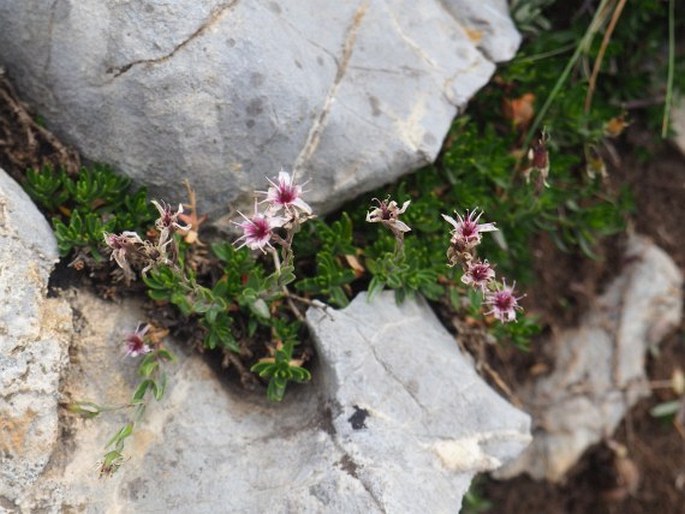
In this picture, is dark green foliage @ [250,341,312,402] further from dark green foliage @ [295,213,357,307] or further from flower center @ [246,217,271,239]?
flower center @ [246,217,271,239]

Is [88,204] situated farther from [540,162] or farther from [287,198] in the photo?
[540,162]

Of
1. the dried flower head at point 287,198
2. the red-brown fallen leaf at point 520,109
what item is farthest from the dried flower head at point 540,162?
the dried flower head at point 287,198

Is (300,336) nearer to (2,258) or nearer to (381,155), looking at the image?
(381,155)

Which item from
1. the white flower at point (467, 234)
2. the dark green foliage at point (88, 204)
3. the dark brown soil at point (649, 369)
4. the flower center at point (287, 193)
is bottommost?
the dark brown soil at point (649, 369)

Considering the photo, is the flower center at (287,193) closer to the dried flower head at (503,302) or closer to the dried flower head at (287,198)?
the dried flower head at (287,198)

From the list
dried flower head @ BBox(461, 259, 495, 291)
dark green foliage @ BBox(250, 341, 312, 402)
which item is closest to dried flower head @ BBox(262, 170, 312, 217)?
dried flower head @ BBox(461, 259, 495, 291)
